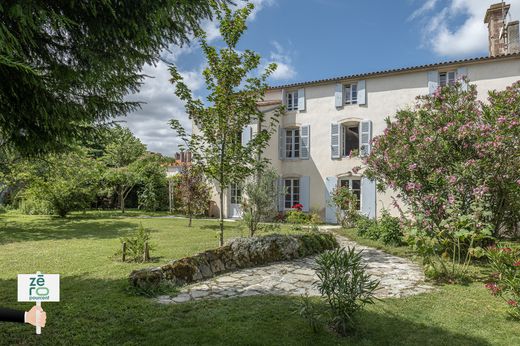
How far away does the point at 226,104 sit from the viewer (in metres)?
7.98

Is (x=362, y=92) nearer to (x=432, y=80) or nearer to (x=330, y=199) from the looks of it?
(x=432, y=80)

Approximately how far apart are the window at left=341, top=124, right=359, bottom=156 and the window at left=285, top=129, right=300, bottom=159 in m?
2.55

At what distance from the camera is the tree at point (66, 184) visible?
1572cm

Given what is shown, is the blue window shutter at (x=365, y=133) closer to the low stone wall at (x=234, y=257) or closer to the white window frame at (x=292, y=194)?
the white window frame at (x=292, y=194)

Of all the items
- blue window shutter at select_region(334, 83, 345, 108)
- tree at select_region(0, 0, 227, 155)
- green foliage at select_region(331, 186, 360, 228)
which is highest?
blue window shutter at select_region(334, 83, 345, 108)

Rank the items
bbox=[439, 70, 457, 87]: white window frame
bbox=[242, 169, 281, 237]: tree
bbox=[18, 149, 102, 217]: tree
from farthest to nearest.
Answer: bbox=[18, 149, 102, 217]: tree → bbox=[439, 70, 457, 87]: white window frame → bbox=[242, 169, 281, 237]: tree

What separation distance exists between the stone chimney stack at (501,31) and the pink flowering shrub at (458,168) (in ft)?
30.7

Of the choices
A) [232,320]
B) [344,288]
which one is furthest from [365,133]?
[232,320]

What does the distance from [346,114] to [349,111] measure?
0.21 meters

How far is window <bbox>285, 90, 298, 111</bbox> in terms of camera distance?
18344 mm

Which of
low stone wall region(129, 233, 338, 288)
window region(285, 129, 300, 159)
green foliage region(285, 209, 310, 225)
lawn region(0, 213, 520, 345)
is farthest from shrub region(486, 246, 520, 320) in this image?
window region(285, 129, 300, 159)

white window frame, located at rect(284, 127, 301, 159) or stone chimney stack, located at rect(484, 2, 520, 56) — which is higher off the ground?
stone chimney stack, located at rect(484, 2, 520, 56)

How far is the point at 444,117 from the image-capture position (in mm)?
7934

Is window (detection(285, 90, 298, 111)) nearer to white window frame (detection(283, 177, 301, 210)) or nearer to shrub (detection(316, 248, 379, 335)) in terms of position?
white window frame (detection(283, 177, 301, 210))
